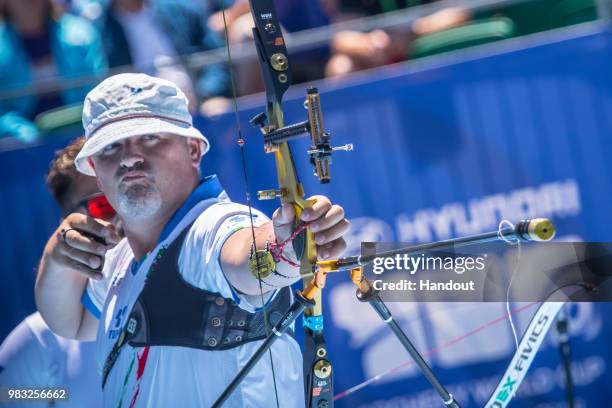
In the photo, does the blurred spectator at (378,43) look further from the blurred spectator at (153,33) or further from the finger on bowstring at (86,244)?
the finger on bowstring at (86,244)

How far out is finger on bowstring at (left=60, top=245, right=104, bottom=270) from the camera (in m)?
2.48

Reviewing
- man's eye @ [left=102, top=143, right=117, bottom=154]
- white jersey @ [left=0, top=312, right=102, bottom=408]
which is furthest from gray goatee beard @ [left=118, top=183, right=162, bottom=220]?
white jersey @ [left=0, top=312, right=102, bottom=408]

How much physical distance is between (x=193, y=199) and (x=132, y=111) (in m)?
0.23

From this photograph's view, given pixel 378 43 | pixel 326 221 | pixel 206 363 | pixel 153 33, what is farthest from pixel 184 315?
pixel 153 33

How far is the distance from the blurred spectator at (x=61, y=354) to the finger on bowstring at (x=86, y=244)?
1.10 ft

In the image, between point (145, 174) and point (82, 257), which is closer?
point (145, 174)

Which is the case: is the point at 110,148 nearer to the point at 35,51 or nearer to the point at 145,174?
the point at 145,174

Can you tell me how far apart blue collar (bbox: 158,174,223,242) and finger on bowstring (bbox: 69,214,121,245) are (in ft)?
0.69

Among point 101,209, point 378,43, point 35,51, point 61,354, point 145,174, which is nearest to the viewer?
point 145,174

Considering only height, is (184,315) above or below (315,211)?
below

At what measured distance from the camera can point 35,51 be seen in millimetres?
3611

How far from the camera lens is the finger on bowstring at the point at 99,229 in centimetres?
247

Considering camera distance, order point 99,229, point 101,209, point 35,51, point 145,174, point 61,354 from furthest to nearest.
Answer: point 35,51
point 61,354
point 101,209
point 99,229
point 145,174
